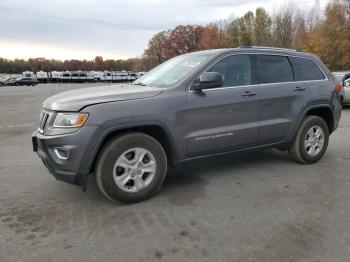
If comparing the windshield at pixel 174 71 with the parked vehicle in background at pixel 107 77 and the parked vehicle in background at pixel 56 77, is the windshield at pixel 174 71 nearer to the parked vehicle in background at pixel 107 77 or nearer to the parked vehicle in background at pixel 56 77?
the parked vehicle in background at pixel 56 77

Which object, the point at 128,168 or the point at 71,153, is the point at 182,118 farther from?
the point at 71,153

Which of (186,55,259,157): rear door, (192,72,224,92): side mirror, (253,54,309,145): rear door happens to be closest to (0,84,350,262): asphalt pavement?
(186,55,259,157): rear door

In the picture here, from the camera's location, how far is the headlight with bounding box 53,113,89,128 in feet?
11.4

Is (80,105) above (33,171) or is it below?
above

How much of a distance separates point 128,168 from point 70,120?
0.84m

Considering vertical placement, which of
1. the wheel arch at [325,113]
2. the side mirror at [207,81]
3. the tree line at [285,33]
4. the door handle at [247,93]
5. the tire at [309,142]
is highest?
the tree line at [285,33]

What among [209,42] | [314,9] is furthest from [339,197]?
[209,42]

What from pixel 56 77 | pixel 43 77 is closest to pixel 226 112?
pixel 56 77

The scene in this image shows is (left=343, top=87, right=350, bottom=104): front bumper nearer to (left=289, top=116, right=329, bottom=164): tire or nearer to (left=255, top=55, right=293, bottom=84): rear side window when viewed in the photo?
(left=289, top=116, right=329, bottom=164): tire

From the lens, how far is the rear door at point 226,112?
13.4 ft

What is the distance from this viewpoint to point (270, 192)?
4195 mm

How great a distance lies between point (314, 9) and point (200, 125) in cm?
4605

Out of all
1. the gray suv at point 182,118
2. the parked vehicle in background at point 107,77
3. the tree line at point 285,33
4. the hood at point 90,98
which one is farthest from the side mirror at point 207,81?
the parked vehicle in background at point 107,77

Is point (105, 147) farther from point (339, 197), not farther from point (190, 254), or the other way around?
point (339, 197)
